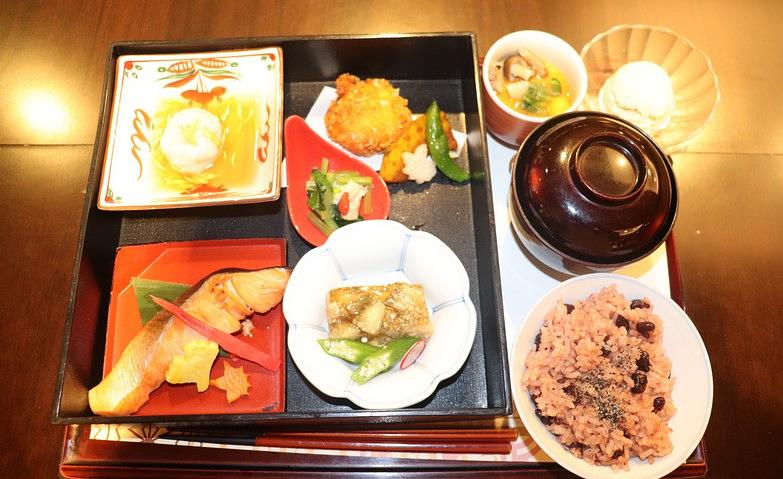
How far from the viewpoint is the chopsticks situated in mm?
1880

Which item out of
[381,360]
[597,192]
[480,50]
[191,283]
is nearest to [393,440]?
[381,360]

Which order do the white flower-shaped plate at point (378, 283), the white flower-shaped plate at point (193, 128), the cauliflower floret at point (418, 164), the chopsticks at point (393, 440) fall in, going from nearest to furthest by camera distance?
the white flower-shaped plate at point (378, 283) → the chopsticks at point (393, 440) → the white flower-shaped plate at point (193, 128) → the cauliflower floret at point (418, 164)

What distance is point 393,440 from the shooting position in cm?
191

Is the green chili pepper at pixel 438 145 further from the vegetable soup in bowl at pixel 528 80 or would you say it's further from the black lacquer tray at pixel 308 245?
the vegetable soup in bowl at pixel 528 80

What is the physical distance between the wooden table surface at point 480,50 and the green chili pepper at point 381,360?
127cm

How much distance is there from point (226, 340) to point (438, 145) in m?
1.13

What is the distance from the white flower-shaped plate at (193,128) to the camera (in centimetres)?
204

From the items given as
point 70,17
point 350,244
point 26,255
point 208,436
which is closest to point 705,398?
point 350,244

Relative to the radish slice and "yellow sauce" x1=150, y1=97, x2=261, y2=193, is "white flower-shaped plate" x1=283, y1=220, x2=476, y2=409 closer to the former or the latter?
the radish slice

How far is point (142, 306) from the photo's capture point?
2004 mm

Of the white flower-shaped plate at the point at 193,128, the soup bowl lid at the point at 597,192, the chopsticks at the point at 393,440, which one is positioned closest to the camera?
the soup bowl lid at the point at 597,192

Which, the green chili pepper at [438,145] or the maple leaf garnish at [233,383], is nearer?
the maple leaf garnish at [233,383]

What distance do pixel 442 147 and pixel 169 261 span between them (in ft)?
3.93

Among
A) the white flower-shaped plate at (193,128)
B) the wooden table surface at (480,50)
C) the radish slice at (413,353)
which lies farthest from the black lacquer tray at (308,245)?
the wooden table surface at (480,50)
